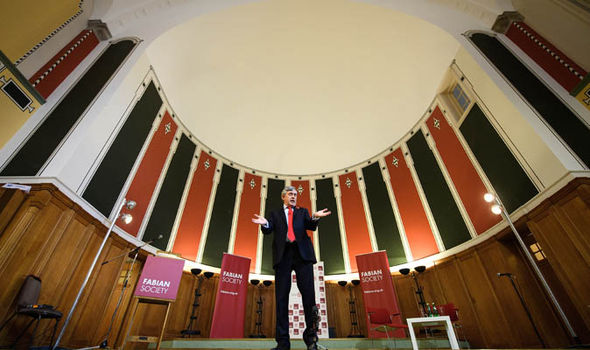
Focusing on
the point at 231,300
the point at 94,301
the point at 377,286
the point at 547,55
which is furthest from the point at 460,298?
the point at 94,301

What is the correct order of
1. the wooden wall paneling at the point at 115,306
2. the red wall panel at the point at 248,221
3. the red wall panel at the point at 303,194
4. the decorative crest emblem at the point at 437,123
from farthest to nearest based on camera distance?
the red wall panel at the point at 303,194 → the red wall panel at the point at 248,221 → the decorative crest emblem at the point at 437,123 → the wooden wall paneling at the point at 115,306

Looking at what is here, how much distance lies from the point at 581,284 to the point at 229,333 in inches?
264

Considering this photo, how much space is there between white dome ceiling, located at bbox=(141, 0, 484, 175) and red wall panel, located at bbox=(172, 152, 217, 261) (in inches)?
36.6

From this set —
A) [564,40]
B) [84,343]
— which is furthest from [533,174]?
[84,343]

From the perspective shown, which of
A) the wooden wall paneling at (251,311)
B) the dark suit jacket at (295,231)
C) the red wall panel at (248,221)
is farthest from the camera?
the red wall panel at (248,221)

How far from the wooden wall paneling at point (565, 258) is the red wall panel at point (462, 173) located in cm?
120

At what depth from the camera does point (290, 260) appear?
7.43ft

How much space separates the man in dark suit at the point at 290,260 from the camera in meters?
2.00

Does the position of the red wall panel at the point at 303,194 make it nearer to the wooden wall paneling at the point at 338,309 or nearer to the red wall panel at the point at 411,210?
the wooden wall paneling at the point at 338,309

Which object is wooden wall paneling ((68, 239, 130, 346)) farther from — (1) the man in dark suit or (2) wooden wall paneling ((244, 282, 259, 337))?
(1) the man in dark suit

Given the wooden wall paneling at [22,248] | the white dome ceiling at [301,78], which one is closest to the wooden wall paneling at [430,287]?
the white dome ceiling at [301,78]

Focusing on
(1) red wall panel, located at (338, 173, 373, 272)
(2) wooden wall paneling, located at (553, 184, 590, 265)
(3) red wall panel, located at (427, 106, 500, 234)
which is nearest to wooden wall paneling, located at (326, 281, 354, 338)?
(1) red wall panel, located at (338, 173, 373, 272)

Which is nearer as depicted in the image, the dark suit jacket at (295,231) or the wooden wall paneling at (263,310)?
the dark suit jacket at (295,231)

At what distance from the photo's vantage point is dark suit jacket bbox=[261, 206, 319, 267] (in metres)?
2.23
